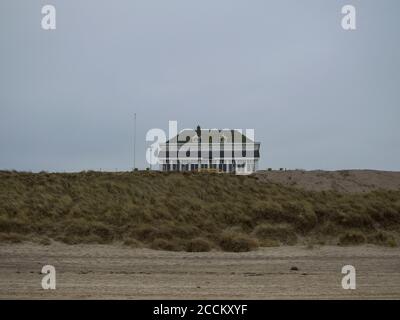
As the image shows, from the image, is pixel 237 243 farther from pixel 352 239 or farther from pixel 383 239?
pixel 383 239

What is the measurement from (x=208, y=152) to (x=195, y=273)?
155 ft

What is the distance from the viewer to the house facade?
219 feet

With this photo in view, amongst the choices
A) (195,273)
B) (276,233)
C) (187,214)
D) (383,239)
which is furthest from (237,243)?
(383,239)

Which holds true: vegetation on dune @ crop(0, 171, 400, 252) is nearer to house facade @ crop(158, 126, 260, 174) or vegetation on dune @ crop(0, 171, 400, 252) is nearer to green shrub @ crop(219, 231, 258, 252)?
green shrub @ crop(219, 231, 258, 252)

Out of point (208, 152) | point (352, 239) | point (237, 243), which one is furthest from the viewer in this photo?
point (208, 152)

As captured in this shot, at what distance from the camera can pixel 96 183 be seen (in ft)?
132

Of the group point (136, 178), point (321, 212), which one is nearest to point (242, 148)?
point (136, 178)

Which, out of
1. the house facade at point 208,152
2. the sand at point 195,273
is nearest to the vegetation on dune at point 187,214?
the sand at point 195,273

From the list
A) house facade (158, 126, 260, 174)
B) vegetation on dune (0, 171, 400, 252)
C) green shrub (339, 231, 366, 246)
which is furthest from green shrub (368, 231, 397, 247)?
house facade (158, 126, 260, 174)

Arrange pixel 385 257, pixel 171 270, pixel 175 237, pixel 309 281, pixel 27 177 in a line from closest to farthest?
pixel 309 281 → pixel 171 270 → pixel 385 257 → pixel 175 237 → pixel 27 177

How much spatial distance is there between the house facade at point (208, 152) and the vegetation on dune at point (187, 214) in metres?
24.4

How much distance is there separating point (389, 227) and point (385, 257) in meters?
7.47

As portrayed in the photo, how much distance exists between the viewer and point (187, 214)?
32750 mm

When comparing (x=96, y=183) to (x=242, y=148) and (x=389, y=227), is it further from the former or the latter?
(x=242, y=148)
